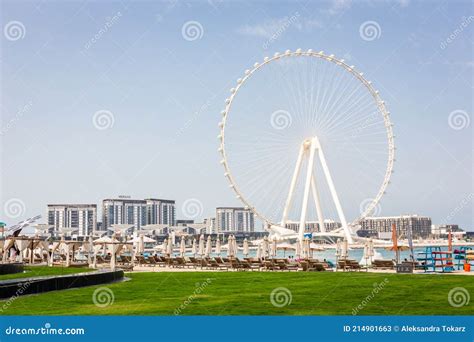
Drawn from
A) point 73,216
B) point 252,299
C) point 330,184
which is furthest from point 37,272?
point 73,216

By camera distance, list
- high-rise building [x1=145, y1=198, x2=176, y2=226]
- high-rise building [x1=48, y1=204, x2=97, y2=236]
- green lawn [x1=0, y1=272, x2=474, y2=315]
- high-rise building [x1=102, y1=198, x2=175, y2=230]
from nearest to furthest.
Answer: green lawn [x1=0, y1=272, x2=474, y2=315], high-rise building [x1=48, y1=204, x2=97, y2=236], high-rise building [x1=102, y1=198, x2=175, y2=230], high-rise building [x1=145, y1=198, x2=176, y2=226]

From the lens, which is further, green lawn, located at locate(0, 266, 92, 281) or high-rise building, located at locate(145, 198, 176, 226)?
high-rise building, located at locate(145, 198, 176, 226)

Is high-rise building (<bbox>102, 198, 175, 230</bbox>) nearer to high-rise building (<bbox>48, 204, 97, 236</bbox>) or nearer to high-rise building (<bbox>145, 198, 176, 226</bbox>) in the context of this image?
high-rise building (<bbox>145, 198, 176, 226</bbox>)

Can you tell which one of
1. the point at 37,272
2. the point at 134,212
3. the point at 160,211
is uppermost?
the point at 160,211

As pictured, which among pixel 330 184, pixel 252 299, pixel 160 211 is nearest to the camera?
pixel 252 299

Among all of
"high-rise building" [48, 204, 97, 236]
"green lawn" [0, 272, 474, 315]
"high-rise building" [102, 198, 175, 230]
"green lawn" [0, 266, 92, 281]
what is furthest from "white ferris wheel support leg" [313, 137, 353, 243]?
"high-rise building" [102, 198, 175, 230]

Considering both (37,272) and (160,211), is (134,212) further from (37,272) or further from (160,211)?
(37,272)
